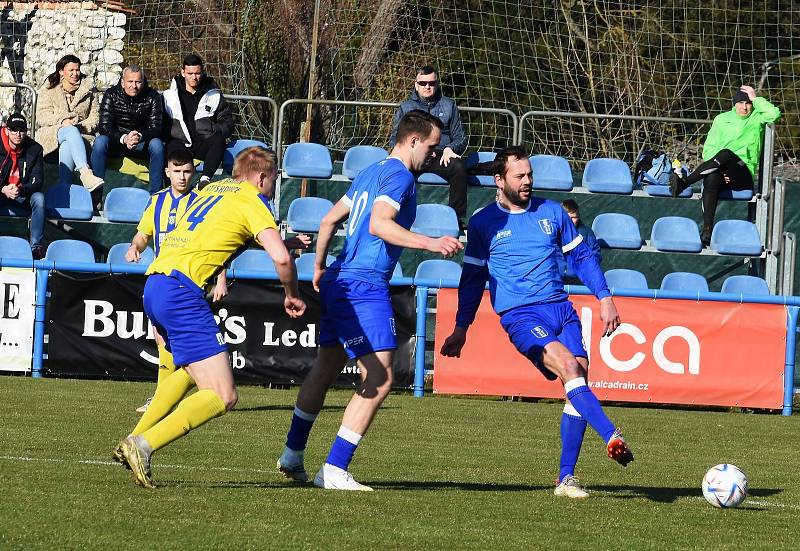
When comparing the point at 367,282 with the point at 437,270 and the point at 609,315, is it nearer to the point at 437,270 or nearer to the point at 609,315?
the point at 609,315

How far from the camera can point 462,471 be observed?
7.88m

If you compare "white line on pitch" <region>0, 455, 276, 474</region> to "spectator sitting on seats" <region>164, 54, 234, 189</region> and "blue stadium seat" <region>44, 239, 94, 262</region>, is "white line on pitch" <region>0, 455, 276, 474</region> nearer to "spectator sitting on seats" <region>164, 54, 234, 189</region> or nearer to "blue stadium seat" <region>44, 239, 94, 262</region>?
"blue stadium seat" <region>44, 239, 94, 262</region>

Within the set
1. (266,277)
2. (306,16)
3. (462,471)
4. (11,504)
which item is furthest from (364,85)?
(11,504)

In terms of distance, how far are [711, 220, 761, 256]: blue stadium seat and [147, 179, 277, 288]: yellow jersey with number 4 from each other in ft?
35.2

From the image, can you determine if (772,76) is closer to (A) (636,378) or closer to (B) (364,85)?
(B) (364,85)

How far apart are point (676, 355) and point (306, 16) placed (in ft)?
47.8

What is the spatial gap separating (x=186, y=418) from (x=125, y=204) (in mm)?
9429

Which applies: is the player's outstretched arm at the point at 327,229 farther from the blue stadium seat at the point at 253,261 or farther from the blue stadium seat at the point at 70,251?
the blue stadium seat at the point at 70,251

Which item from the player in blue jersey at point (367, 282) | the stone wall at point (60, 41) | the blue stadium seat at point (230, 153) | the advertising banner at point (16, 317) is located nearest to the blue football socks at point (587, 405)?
the player in blue jersey at point (367, 282)

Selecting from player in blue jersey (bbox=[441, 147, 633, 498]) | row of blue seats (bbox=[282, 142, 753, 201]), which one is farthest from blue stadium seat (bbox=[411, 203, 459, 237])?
player in blue jersey (bbox=[441, 147, 633, 498])

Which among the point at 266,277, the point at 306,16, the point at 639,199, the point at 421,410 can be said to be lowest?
the point at 421,410

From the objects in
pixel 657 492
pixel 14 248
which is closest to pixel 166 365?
pixel 657 492

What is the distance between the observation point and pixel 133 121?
15.4 metres

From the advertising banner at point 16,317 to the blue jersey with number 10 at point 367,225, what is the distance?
23.6 ft
